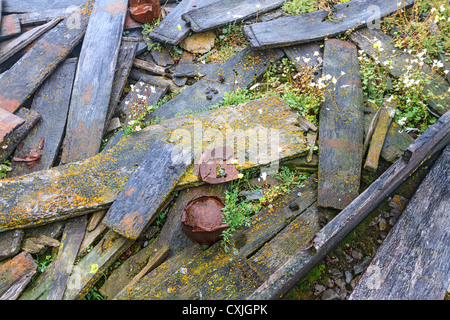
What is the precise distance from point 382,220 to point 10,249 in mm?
3822

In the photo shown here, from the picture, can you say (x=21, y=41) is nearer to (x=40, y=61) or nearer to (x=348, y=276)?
(x=40, y=61)

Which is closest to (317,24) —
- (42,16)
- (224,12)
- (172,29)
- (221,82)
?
(224,12)

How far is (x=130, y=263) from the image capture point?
3227 mm

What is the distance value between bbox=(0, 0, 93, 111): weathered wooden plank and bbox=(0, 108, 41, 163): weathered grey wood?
21 cm

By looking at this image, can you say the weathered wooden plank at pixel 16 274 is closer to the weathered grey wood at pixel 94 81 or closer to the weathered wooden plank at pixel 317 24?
the weathered grey wood at pixel 94 81

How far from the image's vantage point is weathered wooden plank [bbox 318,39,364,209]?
3432mm

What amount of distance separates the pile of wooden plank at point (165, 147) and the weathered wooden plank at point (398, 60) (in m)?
0.03

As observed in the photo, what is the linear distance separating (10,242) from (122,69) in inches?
102

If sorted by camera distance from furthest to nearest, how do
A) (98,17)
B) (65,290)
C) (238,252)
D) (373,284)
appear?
1. (98,17)
2. (238,252)
3. (65,290)
4. (373,284)

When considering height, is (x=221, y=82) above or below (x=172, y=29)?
below

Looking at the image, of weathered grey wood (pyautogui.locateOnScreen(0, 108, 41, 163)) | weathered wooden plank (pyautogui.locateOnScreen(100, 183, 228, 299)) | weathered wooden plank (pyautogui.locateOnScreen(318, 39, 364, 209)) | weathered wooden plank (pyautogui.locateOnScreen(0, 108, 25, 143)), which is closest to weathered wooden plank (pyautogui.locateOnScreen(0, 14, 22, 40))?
weathered grey wood (pyautogui.locateOnScreen(0, 108, 41, 163))

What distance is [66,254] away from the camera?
3.16 m
